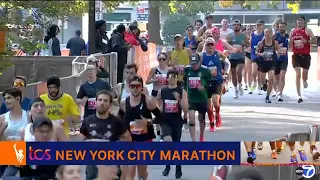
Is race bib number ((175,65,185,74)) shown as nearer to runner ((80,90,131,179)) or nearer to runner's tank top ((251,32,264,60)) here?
runner's tank top ((251,32,264,60))

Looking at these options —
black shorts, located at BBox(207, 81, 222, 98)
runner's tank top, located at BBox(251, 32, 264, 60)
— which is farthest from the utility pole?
runner's tank top, located at BBox(251, 32, 264, 60)

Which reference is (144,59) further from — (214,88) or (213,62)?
(213,62)

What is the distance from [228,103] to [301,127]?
12.2ft

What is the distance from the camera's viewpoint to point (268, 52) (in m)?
18.5

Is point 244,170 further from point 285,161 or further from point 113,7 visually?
point 113,7

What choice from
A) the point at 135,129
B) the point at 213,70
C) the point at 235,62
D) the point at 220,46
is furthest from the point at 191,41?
the point at 135,129

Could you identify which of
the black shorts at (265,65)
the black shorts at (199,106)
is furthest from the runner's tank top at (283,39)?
the black shorts at (199,106)

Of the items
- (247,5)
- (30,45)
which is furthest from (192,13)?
(30,45)

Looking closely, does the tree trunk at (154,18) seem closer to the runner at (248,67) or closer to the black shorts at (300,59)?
the black shorts at (300,59)

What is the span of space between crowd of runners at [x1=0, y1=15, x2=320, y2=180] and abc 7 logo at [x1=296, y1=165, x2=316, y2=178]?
10 centimetres

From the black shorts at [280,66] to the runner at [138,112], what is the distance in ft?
29.2

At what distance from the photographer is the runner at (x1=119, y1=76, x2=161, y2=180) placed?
9945mm

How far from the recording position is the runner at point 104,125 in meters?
8.90

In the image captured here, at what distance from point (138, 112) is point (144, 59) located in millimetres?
15154
